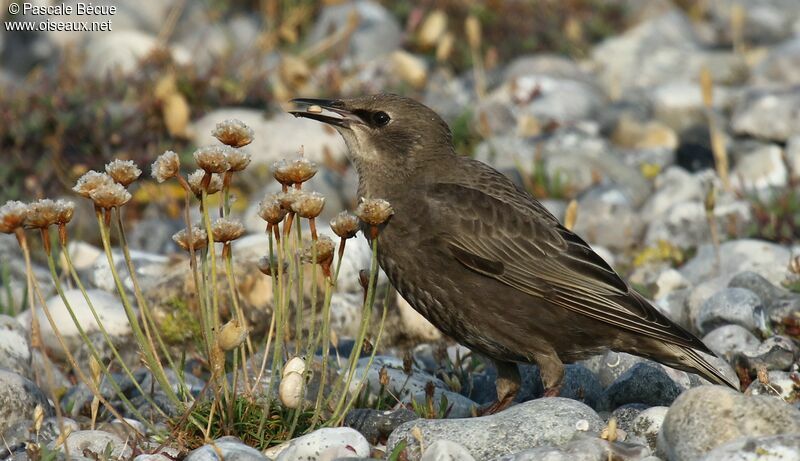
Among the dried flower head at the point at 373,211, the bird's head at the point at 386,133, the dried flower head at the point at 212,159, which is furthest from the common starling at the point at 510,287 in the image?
the dried flower head at the point at 212,159

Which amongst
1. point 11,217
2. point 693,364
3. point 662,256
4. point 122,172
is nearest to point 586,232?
point 662,256

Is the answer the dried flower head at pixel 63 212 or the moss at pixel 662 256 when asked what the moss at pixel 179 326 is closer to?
the dried flower head at pixel 63 212

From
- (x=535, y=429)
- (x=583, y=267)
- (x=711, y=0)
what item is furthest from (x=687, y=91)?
(x=535, y=429)

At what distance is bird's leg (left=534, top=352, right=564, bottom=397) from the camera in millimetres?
5668

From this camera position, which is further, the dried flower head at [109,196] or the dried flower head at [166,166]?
the dried flower head at [166,166]

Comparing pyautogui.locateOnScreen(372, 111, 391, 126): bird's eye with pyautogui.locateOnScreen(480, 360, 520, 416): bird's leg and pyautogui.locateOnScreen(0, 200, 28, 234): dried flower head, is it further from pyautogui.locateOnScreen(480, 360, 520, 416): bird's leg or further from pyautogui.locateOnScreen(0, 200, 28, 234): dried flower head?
pyautogui.locateOnScreen(0, 200, 28, 234): dried flower head

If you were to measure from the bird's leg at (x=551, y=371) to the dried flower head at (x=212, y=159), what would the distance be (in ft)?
6.49

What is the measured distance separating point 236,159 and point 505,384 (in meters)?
2.06

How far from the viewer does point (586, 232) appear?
29.0ft

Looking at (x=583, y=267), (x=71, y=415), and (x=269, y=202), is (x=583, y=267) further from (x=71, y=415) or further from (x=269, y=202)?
(x=71, y=415)

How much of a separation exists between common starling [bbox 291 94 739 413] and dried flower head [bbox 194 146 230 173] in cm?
136

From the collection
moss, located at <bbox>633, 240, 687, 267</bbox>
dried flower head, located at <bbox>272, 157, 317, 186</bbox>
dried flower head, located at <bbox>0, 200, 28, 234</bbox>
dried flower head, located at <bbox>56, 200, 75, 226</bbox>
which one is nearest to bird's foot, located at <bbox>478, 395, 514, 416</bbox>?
dried flower head, located at <bbox>272, 157, 317, 186</bbox>

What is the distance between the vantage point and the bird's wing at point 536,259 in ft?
18.7

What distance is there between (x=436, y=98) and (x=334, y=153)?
5.68 ft
